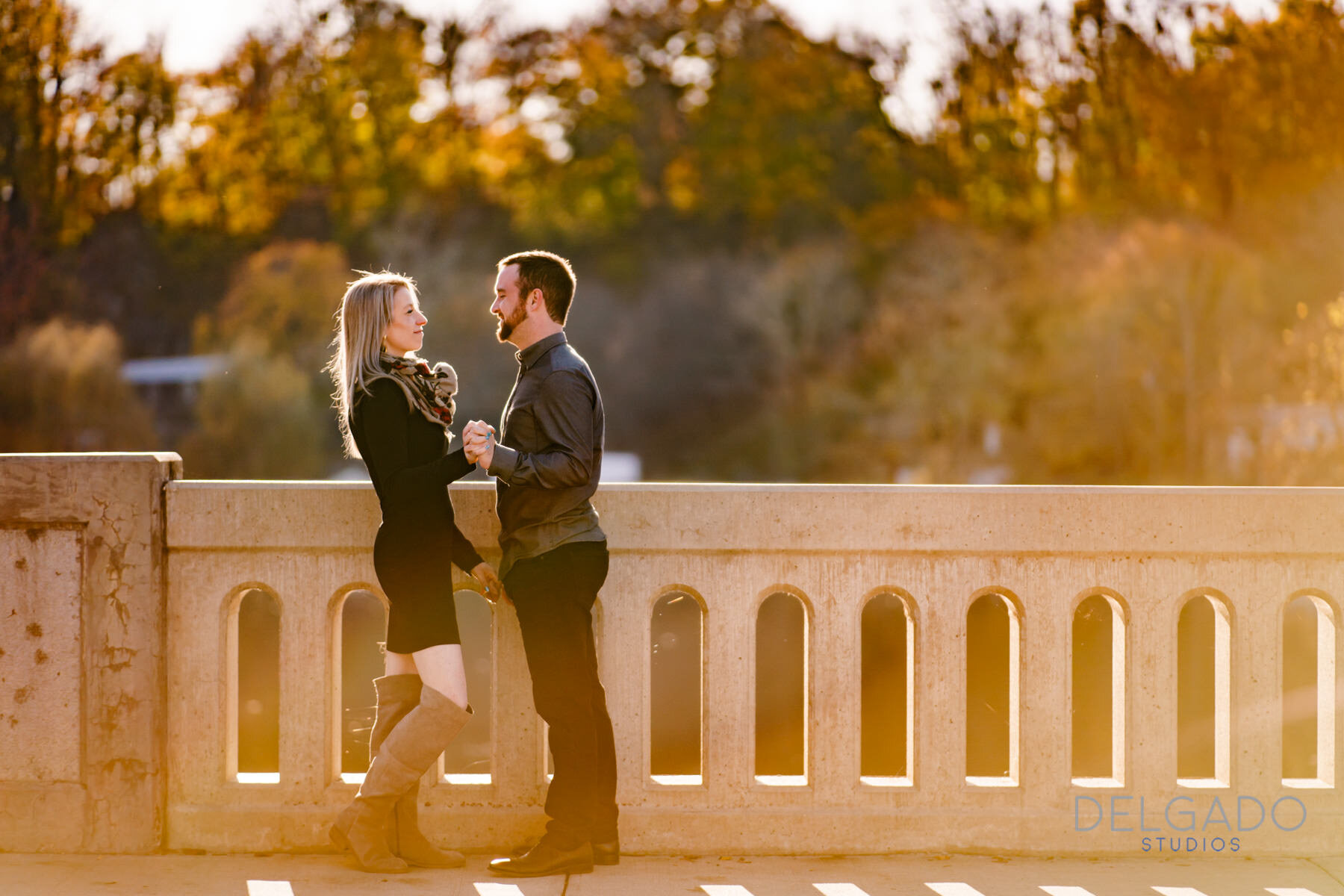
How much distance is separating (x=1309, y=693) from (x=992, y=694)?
3030 millimetres

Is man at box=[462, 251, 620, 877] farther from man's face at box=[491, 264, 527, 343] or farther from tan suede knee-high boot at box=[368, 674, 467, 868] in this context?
tan suede knee-high boot at box=[368, 674, 467, 868]

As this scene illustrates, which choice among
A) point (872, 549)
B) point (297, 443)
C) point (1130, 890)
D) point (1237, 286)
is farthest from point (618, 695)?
point (1237, 286)

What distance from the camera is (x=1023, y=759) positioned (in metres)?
4.95

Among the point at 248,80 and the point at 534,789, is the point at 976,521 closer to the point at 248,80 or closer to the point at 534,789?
the point at 534,789

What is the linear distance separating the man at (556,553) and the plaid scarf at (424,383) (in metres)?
0.22

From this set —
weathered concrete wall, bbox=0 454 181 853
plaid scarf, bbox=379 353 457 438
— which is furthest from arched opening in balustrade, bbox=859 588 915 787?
weathered concrete wall, bbox=0 454 181 853

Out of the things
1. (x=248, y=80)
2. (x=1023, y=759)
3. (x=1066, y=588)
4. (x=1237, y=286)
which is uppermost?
(x=248, y=80)

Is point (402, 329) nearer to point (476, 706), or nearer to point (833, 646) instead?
point (833, 646)

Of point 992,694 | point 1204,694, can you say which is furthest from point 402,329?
point 1204,694

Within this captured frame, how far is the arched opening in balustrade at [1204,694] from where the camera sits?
197 inches

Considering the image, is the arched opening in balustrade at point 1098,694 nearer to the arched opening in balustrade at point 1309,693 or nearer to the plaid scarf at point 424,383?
the arched opening in balustrade at point 1309,693

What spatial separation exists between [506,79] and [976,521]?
55410 millimetres

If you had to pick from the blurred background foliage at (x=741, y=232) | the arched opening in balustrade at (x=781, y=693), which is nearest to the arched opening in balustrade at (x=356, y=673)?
the arched opening in balustrade at (x=781, y=693)

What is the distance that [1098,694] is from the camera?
12250 mm
